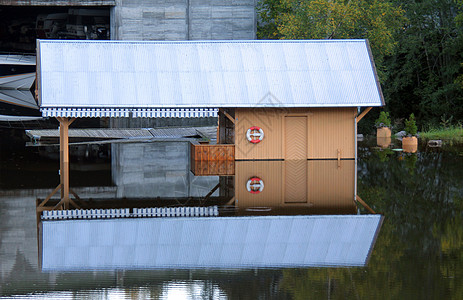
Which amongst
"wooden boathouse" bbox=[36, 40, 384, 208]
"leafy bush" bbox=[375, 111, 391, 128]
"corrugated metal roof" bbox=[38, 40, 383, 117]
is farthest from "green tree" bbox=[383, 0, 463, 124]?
"wooden boathouse" bbox=[36, 40, 384, 208]

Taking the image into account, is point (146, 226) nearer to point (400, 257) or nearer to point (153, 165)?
point (400, 257)

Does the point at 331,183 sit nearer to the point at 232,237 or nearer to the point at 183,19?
the point at 232,237

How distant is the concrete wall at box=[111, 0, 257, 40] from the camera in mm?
40531

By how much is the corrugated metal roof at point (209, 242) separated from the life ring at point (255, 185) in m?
3.99

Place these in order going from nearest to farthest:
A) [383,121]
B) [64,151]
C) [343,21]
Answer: [64,151], [343,21], [383,121]

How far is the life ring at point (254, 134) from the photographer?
84.9ft

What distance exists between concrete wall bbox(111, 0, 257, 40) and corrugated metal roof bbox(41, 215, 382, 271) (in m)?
26.7

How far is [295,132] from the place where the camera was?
2625cm

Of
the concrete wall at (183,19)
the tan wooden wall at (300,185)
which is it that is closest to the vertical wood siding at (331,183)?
the tan wooden wall at (300,185)

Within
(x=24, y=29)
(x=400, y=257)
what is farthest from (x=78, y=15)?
(x=400, y=257)

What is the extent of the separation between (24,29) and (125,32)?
22.6 m

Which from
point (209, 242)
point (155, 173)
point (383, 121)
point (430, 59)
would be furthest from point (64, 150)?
point (430, 59)

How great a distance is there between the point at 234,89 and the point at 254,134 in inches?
66.1

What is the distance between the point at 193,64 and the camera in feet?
87.6
